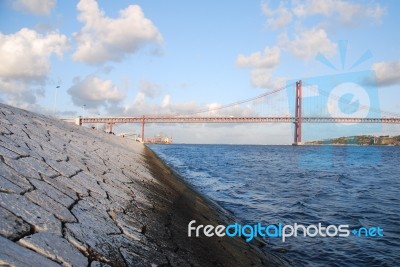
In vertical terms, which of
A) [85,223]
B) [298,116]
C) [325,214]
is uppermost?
[298,116]

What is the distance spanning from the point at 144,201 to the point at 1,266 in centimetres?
231

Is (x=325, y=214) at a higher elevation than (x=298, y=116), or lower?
lower

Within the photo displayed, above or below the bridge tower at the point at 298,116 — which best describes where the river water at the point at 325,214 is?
below
